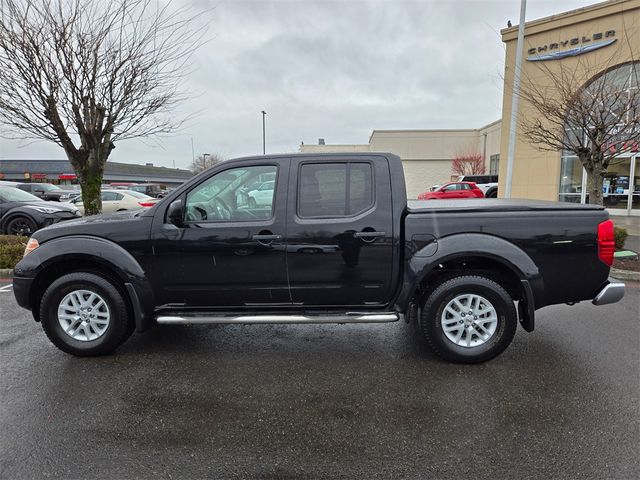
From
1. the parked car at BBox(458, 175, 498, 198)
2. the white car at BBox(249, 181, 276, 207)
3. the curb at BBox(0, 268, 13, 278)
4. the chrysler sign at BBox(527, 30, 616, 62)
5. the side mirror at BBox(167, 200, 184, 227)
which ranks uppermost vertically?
the chrysler sign at BBox(527, 30, 616, 62)

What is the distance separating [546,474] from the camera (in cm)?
219

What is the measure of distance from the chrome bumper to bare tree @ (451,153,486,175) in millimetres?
34614

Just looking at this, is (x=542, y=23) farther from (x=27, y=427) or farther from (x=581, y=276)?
(x=27, y=427)

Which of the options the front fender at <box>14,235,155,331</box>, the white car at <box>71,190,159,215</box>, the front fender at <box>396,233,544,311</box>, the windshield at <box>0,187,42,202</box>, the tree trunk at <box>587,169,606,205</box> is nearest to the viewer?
the front fender at <box>396,233,544,311</box>

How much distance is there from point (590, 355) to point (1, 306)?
7028mm

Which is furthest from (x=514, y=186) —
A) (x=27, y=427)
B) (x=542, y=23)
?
(x=27, y=427)

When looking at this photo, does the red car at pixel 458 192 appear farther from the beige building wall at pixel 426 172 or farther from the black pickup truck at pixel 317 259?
the beige building wall at pixel 426 172

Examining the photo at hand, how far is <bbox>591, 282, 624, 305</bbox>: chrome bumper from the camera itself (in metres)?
3.42

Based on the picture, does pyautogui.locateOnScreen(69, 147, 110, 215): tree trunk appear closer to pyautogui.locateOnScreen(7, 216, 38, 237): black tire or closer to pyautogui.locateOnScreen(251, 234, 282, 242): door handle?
pyautogui.locateOnScreen(7, 216, 38, 237): black tire

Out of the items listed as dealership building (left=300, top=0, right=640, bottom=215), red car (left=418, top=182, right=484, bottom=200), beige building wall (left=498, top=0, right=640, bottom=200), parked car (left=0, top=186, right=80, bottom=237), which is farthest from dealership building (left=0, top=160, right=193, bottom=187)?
dealership building (left=300, top=0, right=640, bottom=215)

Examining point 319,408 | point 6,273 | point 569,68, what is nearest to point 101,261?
point 319,408

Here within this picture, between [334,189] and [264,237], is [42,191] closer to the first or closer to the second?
[264,237]

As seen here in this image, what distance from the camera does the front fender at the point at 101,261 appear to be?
3.51m

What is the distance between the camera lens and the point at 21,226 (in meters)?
9.74
